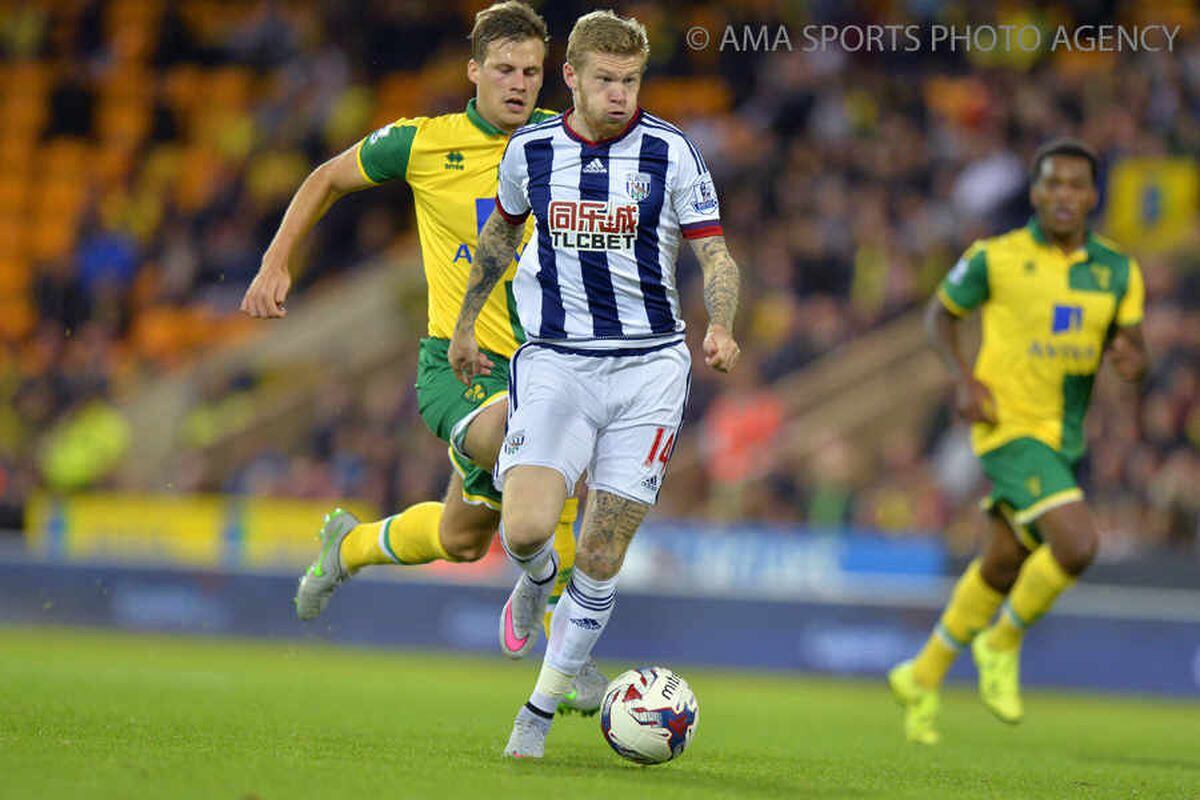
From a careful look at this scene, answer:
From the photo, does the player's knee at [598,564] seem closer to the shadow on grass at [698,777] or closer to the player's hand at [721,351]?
the shadow on grass at [698,777]

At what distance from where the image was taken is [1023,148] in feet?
58.7

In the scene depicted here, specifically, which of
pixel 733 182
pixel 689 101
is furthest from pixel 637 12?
pixel 733 182

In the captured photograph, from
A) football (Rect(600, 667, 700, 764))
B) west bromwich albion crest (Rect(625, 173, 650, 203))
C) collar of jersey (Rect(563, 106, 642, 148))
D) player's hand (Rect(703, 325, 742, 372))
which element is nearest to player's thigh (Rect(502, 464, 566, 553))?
football (Rect(600, 667, 700, 764))

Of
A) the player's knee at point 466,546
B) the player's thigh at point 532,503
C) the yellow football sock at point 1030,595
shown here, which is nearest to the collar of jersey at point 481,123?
the player's knee at point 466,546

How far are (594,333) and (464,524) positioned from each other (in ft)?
5.02

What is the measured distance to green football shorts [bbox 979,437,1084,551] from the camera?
909cm

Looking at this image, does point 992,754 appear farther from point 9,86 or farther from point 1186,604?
point 9,86

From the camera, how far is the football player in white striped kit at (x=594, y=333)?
6750 millimetres

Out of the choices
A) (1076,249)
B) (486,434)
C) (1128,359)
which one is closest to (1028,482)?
(1128,359)

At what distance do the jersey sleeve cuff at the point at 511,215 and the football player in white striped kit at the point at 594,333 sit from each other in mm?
59

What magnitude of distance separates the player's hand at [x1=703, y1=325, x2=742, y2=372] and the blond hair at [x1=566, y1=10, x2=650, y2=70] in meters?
1.05

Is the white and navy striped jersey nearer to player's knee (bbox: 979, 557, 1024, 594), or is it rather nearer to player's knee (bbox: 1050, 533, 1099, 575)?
player's knee (bbox: 1050, 533, 1099, 575)

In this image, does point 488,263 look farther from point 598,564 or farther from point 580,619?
point 580,619

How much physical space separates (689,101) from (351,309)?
4.83 m
